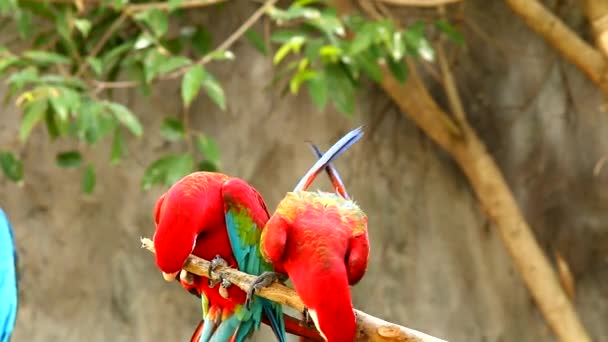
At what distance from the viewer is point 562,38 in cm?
157

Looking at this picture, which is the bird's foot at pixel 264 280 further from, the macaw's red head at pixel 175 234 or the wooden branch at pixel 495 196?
the wooden branch at pixel 495 196

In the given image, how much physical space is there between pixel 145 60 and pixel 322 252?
980mm

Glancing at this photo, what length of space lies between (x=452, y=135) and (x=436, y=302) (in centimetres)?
39

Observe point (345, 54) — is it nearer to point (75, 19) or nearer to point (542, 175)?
point (75, 19)

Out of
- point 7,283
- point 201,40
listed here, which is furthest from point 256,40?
point 7,283

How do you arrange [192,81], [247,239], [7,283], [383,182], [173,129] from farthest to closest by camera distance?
[383,182] → [173,129] → [192,81] → [7,283] → [247,239]

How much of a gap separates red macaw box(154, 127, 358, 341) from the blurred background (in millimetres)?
1168

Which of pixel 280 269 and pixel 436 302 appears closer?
pixel 280 269

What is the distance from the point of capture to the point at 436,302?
1856mm

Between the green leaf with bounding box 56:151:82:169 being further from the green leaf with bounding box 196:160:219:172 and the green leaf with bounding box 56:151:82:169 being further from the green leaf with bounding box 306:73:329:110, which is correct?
the green leaf with bounding box 306:73:329:110

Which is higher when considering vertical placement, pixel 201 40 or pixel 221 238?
pixel 221 238

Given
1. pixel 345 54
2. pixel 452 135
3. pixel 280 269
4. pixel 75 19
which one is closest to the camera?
pixel 280 269

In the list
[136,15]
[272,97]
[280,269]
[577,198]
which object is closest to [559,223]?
[577,198]

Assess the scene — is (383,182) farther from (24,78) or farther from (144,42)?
(24,78)
